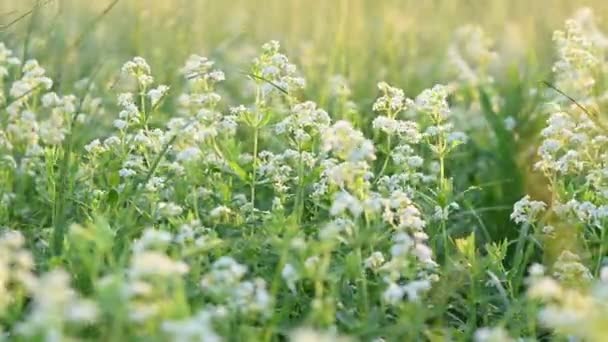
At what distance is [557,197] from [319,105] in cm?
155

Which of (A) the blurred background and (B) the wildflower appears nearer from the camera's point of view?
(B) the wildflower

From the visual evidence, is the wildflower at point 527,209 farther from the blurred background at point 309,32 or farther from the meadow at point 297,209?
the blurred background at point 309,32

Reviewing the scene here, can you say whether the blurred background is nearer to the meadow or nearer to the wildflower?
the meadow

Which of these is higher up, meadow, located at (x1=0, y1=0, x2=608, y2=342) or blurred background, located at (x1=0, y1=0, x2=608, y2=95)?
blurred background, located at (x1=0, y1=0, x2=608, y2=95)

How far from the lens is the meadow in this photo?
2.20m

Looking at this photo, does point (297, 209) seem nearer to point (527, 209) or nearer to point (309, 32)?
point (527, 209)

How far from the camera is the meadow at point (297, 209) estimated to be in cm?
220

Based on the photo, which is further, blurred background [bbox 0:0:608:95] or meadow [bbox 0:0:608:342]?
blurred background [bbox 0:0:608:95]

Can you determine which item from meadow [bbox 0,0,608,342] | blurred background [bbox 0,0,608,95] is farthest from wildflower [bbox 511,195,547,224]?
blurred background [bbox 0,0,608,95]

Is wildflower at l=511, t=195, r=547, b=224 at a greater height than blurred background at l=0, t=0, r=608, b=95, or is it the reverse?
blurred background at l=0, t=0, r=608, b=95

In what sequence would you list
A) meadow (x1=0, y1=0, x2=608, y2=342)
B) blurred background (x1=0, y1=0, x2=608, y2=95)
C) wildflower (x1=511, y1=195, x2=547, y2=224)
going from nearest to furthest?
1. meadow (x1=0, y1=0, x2=608, y2=342)
2. wildflower (x1=511, y1=195, x2=547, y2=224)
3. blurred background (x1=0, y1=0, x2=608, y2=95)

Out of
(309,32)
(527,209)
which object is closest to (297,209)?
(527,209)

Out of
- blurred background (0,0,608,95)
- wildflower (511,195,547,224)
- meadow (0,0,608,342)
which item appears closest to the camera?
meadow (0,0,608,342)

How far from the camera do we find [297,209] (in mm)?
2990
